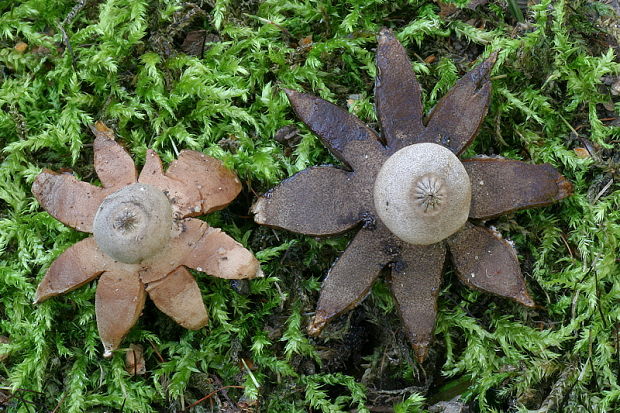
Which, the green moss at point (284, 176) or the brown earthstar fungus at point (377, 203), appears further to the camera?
the green moss at point (284, 176)

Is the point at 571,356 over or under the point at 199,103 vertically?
under

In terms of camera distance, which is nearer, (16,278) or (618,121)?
(16,278)

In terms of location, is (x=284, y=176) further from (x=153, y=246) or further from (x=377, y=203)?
(x=153, y=246)

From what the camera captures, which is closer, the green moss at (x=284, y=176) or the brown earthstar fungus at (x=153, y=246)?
the brown earthstar fungus at (x=153, y=246)

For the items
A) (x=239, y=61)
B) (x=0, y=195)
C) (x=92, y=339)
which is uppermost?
(x=239, y=61)

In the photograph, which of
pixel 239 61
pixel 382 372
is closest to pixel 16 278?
pixel 239 61

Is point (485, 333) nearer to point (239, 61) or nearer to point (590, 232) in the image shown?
point (590, 232)
